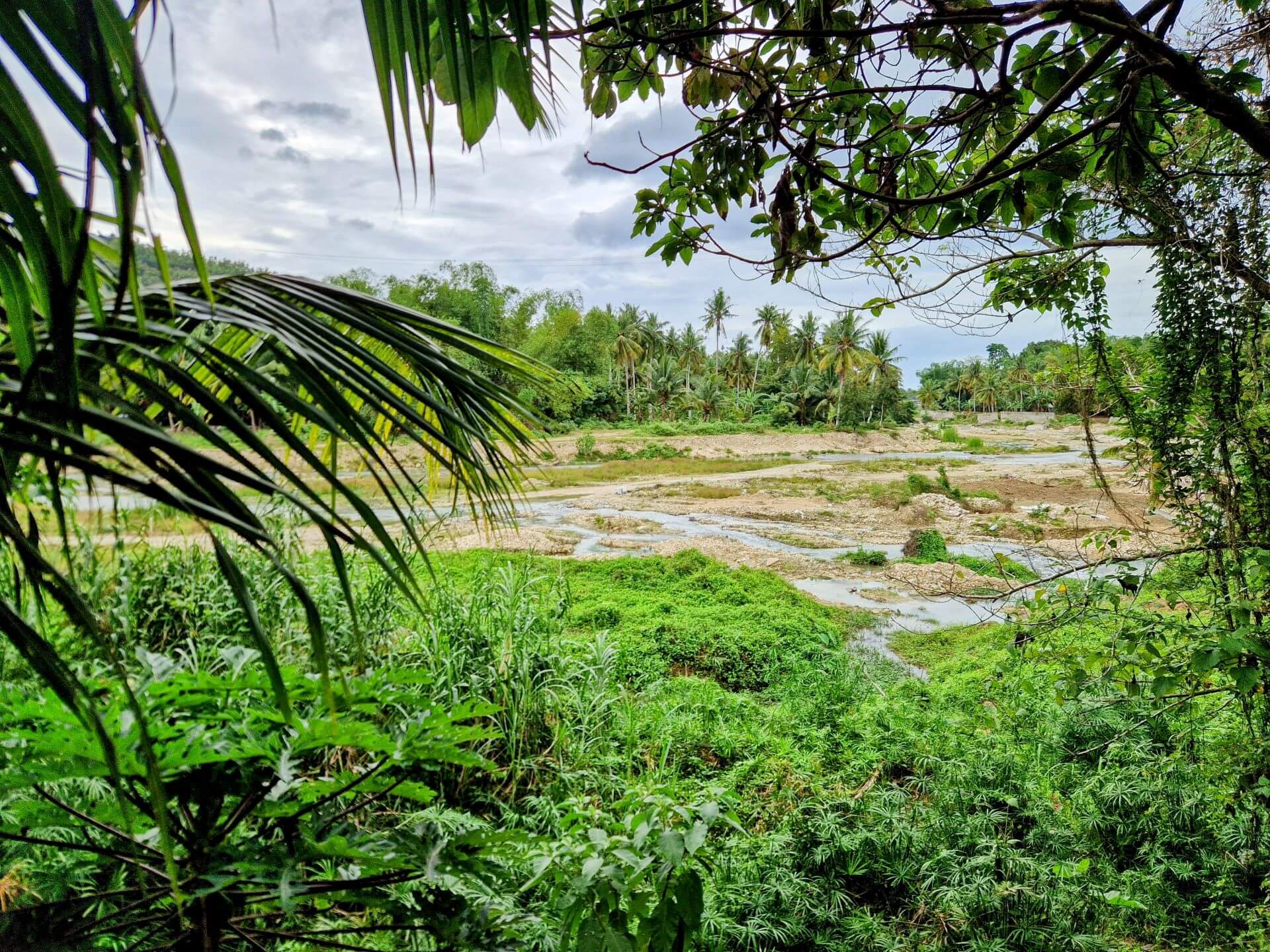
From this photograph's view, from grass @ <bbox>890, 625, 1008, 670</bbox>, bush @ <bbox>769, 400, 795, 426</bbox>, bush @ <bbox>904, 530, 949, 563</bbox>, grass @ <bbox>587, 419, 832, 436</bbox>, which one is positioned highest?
bush @ <bbox>769, 400, 795, 426</bbox>

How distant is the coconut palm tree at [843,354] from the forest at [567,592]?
108ft

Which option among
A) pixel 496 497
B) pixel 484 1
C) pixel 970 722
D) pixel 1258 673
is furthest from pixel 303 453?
pixel 970 722

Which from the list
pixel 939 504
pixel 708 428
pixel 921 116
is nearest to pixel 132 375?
pixel 921 116

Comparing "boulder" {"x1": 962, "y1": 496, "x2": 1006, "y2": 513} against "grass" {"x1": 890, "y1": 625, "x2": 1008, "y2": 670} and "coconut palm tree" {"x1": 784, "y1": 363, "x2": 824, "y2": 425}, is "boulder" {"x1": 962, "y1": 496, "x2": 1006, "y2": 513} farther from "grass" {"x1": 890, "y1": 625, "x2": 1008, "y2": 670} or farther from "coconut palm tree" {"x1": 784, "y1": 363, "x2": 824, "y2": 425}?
"coconut palm tree" {"x1": 784, "y1": 363, "x2": 824, "y2": 425}

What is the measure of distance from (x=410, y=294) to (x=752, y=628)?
32353 mm

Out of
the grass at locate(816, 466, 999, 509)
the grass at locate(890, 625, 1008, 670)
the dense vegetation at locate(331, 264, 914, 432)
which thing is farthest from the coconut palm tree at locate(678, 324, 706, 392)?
the grass at locate(890, 625, 1008, 670)

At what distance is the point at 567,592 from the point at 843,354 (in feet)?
110

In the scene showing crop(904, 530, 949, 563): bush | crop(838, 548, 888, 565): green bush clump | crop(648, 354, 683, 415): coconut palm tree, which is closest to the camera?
crop(904, 530, 949, 563): bush

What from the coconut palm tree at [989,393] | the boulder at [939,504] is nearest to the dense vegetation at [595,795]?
the boulder at [939,504]

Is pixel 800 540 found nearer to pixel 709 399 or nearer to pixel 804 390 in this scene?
pixel 709 399

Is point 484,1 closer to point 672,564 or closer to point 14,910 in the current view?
point 14,910

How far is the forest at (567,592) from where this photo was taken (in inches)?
20.6

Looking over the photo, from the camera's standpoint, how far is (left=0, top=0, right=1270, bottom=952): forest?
20.6 inches

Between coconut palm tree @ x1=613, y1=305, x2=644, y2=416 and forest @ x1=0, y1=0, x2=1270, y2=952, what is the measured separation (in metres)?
34.4
